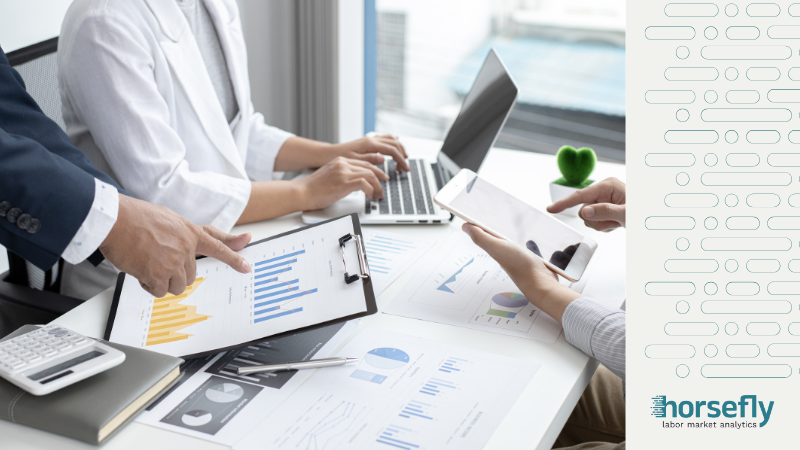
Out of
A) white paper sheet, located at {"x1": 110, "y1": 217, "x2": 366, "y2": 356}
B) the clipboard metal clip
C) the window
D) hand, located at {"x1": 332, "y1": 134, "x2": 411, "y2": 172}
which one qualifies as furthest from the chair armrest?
the window

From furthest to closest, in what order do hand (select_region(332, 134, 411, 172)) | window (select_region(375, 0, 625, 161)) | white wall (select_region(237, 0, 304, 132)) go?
window (select_region(375, 0, 625, 161))
white wall (select_region(237, 0, 304, 132))
hand (select_region(332, 134, 411, 172))

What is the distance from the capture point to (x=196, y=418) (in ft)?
2.14

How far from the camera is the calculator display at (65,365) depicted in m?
0.63

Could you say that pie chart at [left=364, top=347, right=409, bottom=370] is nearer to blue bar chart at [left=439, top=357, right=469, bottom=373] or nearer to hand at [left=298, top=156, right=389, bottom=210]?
blue bar chart at [left=439, top=357, right=469, bottom=373]

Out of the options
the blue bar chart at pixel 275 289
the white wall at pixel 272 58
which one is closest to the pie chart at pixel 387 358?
the blue bar chart at pixel 275 289

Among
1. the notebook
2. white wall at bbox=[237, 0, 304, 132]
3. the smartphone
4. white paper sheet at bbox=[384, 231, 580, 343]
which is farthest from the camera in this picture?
white wall at bbox=[237, 0, 304, 132]

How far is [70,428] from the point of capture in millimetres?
605

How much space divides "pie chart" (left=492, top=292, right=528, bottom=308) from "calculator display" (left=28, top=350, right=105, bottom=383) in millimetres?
524

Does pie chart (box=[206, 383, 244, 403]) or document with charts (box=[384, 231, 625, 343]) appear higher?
pie chart (box=[206, 383, 244, 403])

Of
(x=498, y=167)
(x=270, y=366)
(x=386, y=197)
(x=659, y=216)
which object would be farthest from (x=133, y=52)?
(x=659, y=216)

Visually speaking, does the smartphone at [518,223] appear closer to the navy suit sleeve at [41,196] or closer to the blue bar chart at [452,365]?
the blue bar chart at [452,365]

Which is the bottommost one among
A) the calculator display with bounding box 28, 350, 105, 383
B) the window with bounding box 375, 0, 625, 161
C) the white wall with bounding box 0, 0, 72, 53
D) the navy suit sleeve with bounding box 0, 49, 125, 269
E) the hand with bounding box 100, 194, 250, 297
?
the window with bounding box 375, 0, 625, 161

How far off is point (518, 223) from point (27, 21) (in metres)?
1.33

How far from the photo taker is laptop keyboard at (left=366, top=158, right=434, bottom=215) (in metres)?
1.20
